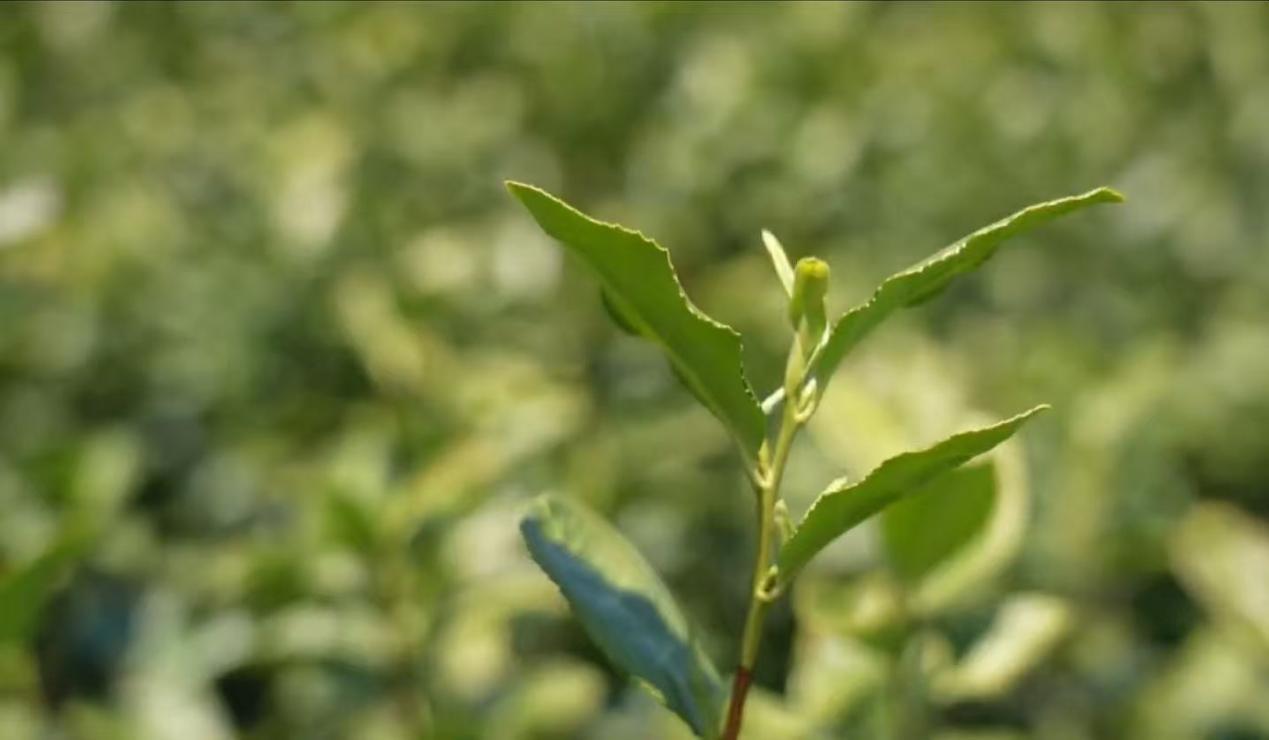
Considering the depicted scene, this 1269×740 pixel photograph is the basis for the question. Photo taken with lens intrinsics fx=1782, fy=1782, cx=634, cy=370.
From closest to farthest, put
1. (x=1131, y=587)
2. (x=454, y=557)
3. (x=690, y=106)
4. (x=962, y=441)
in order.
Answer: (x=962, y=441) < (x=454, y=557) < (x=1131, y=587) < (x=690, y=106)

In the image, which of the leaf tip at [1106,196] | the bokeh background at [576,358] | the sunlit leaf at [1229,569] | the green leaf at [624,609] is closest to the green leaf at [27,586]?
the bokeh background at [576,358]

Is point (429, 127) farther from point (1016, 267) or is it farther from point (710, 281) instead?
point (1016, 267)

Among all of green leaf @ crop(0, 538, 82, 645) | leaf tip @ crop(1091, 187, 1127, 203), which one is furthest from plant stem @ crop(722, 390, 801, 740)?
green leaf @ crop(0, 538, 82, 645)

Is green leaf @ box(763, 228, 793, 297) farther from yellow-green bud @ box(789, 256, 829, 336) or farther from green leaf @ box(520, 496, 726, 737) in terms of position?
green leaf @ box(520, 496, 726, 737)

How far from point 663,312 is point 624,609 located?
16 cm

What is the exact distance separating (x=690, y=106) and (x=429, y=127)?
13.7 inches

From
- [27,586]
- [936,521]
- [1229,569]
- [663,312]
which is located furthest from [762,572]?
[1229,569]

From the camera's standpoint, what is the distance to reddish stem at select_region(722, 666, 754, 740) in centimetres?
78

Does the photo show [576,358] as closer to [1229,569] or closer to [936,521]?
[1229,569]

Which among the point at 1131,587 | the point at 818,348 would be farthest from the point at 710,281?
the point at 818,348

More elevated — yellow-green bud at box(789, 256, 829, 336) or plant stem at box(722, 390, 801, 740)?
yellow-green bud at box(789, 256, 829, 336)

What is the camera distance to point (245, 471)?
6.03ft

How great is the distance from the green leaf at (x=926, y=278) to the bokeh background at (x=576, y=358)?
1.18 feet

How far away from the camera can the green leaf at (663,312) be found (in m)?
0.73
